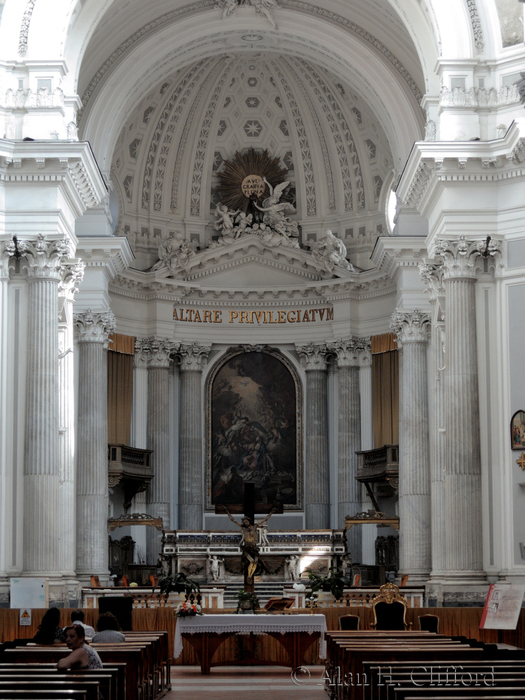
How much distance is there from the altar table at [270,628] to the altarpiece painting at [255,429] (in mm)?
16860

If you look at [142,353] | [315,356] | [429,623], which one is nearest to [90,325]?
[142,353]

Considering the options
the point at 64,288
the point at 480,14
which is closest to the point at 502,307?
the point at 480,14

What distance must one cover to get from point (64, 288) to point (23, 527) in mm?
5815

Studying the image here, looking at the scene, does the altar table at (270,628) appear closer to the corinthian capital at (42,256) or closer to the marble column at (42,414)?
the marble column at (42,414)

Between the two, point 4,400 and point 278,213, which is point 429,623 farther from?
point 278,213

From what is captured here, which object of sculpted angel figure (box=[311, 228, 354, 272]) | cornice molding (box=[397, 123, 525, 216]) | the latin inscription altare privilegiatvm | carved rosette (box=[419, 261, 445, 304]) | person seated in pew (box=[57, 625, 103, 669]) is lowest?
person seated in pew (box=[57, 625, 103, 669])

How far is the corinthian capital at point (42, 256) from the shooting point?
23.6 meters

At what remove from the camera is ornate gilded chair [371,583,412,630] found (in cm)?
1928

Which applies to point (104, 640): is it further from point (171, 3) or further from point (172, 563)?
point (171, 3)

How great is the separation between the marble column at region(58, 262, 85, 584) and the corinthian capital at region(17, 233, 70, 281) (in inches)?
75.2

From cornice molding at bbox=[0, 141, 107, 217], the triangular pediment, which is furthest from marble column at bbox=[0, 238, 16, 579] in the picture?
the triangular pediment

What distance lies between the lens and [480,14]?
2458 cm

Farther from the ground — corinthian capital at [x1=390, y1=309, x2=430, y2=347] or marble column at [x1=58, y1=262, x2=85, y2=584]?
corinthian capital at [x1=390, y1=309, x2=430, y2=347]

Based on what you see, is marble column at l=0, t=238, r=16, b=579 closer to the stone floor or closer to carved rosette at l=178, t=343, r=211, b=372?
the stone floor
